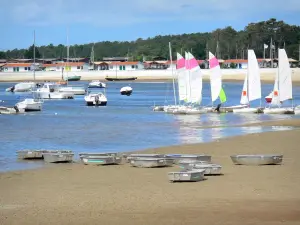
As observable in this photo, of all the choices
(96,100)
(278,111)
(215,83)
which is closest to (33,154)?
(278,111)

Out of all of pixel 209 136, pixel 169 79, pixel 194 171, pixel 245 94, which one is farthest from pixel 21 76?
pixel 194 171

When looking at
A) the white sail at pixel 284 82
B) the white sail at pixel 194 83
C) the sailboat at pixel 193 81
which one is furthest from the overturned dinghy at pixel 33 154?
the white sail at pixel 194 83

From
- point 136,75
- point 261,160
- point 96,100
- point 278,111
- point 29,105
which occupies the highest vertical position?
point 136,75

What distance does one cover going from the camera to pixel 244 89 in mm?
55875

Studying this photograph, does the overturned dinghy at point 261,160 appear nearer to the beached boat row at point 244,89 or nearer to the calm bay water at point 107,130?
the calm bay water at point 107,130

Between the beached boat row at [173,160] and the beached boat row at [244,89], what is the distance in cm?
2855

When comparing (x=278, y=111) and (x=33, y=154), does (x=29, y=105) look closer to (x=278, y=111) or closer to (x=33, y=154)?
(x=278, y=111)

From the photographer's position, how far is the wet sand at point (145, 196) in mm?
14648

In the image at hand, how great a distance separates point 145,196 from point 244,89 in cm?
3954

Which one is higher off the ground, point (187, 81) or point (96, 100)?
point (187, 81)

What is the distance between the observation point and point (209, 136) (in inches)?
1394

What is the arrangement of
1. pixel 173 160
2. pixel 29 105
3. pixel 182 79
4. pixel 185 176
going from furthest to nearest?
pixel 29 105, pixel 182 79, pixel 173 160, pixel 185 176

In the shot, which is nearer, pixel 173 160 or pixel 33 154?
pixel 173 160

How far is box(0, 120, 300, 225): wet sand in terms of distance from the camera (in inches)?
577
